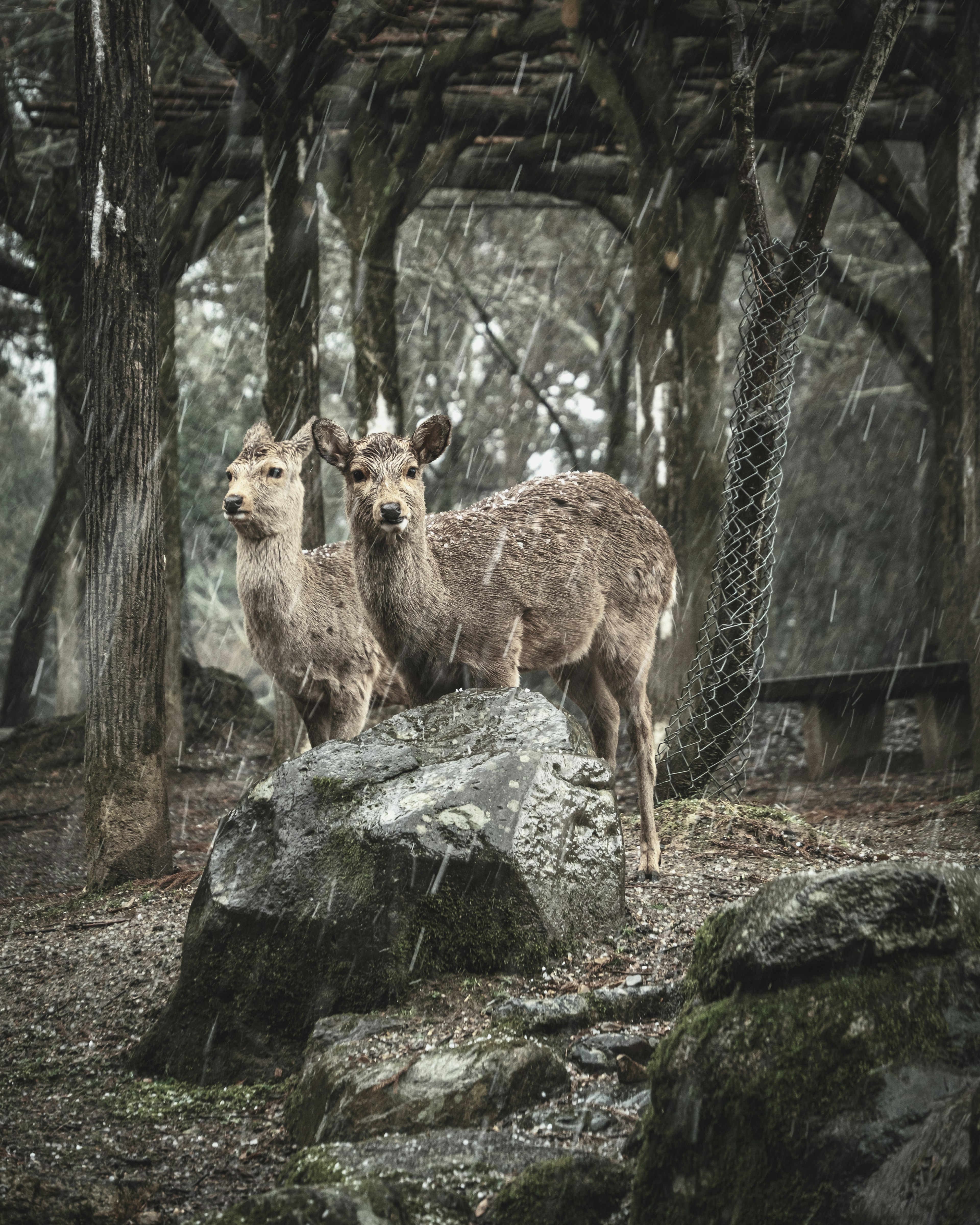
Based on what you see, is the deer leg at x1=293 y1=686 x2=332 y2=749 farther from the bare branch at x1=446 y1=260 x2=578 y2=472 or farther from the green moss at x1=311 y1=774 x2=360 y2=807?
the bare branch at x1=446 y1=260 x2=578 y2=472

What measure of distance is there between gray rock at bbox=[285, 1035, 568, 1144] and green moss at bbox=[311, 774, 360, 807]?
1153 mm

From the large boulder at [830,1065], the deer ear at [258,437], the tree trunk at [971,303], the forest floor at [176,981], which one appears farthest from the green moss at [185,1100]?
the tree trunk at [971,303]

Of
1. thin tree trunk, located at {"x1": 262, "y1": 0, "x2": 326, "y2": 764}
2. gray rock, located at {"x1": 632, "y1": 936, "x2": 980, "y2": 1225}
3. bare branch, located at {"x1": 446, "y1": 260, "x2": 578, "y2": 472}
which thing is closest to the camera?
gray rock, located at {"x1": 632, "y1": 936, "x2": 980, "y2": 1225}

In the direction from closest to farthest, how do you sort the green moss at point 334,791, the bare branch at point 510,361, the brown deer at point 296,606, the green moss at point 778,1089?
1. the green moss at point 778,1089
2. the green moss at point 334,791
3. the brown deer at point 296,606
4. the bare branch at point 510,361

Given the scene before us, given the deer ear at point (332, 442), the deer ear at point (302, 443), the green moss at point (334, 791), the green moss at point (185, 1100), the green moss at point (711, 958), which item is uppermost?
the deer ear at point (302, 443)

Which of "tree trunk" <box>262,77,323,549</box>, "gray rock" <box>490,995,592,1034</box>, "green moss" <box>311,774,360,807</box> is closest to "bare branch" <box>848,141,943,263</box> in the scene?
"tree trunk" <box>262,77,323,549</box>

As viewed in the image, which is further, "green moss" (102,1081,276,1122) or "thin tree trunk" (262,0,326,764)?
"thin tree trunk" (262,0,326,764)

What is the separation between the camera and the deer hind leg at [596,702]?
7.09 m

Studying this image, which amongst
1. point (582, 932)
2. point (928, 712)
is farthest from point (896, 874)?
point (928, 712)

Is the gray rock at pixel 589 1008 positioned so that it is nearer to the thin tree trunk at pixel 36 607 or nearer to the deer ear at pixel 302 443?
the deer ear at pixel 302 443

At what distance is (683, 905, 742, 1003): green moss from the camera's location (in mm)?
3031

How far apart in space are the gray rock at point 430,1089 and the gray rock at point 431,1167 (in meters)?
0.11

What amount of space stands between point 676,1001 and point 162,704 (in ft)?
13.2

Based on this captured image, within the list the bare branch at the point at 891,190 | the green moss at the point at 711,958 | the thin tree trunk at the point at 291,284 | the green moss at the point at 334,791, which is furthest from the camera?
the bare branch at the point at 891,190
